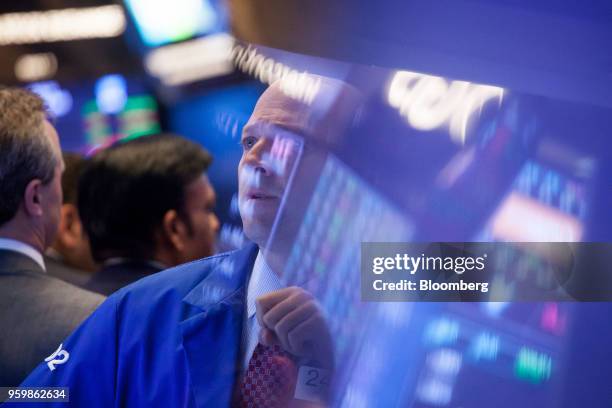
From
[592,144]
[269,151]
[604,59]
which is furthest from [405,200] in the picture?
[604,59]

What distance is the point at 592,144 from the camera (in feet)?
4.67

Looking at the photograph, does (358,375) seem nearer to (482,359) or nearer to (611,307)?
(482,359)

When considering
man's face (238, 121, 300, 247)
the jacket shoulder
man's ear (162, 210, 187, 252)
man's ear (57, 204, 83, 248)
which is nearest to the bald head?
man's face (238, 121, 300, 247)

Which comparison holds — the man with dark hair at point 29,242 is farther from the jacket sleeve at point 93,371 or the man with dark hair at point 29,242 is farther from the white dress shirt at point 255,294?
the white dress shirt at point 255,294

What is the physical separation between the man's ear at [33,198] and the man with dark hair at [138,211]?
0.17 metres

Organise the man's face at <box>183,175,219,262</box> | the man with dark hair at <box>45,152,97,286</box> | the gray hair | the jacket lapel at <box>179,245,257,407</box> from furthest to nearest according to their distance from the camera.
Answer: the man with dark hair at <box>45,152,97,286</box> → the gray hair → the man's face at <box>183,175,219,262</box> → the jacket lapel at <box>179,245,257,407</box>

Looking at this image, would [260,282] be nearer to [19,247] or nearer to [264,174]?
[264,174]

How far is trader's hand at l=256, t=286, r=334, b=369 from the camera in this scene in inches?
53.6

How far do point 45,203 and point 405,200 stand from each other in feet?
2.87

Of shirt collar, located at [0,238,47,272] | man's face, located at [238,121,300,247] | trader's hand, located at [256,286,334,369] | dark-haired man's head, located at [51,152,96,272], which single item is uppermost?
man's face, located at [238,121,300,247]

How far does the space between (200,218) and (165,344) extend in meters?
0.42

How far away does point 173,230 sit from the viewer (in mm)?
1888

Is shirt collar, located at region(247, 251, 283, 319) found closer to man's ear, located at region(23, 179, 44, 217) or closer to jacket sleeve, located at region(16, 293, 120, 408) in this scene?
jacket sleeve, located at region(16, 293, 120, 408)

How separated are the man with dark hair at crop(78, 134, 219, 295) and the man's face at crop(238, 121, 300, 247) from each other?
1.23ft
